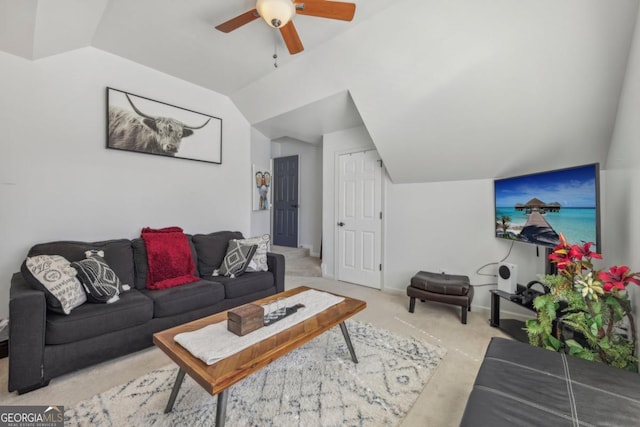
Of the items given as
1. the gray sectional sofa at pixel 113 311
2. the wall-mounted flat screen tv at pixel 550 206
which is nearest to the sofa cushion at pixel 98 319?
the gray sectional sofa at pixel 113 311

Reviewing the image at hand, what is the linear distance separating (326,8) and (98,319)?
8.32 feet

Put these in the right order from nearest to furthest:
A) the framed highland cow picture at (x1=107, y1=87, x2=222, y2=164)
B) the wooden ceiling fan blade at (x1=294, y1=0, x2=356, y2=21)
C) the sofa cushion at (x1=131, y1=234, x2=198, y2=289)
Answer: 1. the wooden ceiling fan blade at (x1=294, y1=0, x2=356, y2=21)
2. the sofa cushion at (x1=131, y1=234, x2=198, y2=289)
3. the framed highland cow picture at (x1=107, y1=87, x2=222, y2=164)

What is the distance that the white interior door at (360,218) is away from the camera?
374 cm

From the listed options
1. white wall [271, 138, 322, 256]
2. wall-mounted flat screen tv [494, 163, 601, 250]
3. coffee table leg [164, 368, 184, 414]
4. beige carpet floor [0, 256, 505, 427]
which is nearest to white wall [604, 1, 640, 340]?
wall-mounted flat screen tv [494, 163, 601, 250]

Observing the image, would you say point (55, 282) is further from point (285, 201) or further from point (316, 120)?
point (285, 201)

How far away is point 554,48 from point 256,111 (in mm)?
3075

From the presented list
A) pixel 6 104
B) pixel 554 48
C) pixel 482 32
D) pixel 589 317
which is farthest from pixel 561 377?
pixel 6 104

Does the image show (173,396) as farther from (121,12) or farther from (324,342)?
(121,12)

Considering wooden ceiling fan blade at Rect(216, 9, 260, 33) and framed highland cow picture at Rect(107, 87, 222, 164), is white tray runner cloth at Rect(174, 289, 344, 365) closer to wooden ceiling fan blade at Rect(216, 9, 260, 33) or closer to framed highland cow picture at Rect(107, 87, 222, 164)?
wooden ceiling fan blade at Rect(216, 9, 260, 33)

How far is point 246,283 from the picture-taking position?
2701 mm

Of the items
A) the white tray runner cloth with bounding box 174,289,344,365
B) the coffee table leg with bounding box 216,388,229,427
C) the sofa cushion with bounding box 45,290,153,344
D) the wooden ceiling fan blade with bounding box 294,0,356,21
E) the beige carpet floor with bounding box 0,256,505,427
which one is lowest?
the beige carpet floor with bounding box 0,256,505,427

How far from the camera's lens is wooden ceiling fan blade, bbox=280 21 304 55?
6.14 feet

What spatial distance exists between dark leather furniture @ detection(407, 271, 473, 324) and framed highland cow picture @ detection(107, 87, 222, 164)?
2917mm

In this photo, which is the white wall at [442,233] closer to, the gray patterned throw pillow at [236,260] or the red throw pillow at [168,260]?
the gray patterned throw pillow at [236,260]
